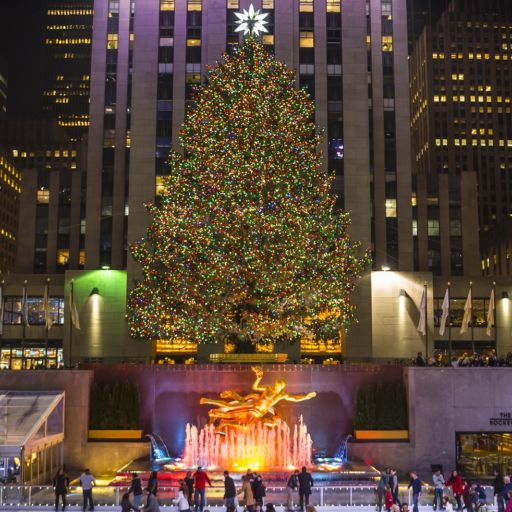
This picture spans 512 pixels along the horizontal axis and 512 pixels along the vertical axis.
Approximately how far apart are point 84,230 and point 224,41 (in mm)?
21417

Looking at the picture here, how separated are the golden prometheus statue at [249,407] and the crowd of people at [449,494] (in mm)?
9238

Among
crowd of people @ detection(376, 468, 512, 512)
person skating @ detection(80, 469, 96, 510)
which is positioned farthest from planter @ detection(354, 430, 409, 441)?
person skating @ detection(80, 469, 96, 510)

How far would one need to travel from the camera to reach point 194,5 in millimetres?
66812

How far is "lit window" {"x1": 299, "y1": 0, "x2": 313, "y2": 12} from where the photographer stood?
66.5m

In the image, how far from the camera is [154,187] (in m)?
64.0

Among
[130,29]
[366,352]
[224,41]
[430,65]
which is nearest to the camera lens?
[366,352]

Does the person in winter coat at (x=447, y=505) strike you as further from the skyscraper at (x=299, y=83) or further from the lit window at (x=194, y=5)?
the lit window at (x=194, y=5)

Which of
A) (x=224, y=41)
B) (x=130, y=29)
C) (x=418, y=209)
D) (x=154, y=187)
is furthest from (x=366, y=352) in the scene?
(x=130, y=29)

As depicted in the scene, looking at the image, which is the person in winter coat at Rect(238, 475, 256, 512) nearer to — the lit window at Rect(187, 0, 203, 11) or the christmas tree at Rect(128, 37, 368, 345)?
the christmas tree at Rect(128, 37, 368, 345)

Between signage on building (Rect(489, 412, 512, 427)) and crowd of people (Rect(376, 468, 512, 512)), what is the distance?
10.2 meters

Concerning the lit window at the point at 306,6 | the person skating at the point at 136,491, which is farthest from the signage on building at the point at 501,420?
the lit window at the point at 306,6

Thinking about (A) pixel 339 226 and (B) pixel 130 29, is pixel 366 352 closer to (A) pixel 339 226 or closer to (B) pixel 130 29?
(A) pixel 339 226

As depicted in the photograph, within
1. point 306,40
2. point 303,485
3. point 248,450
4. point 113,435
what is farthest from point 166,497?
point 306,40

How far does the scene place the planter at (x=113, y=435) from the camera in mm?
38000
